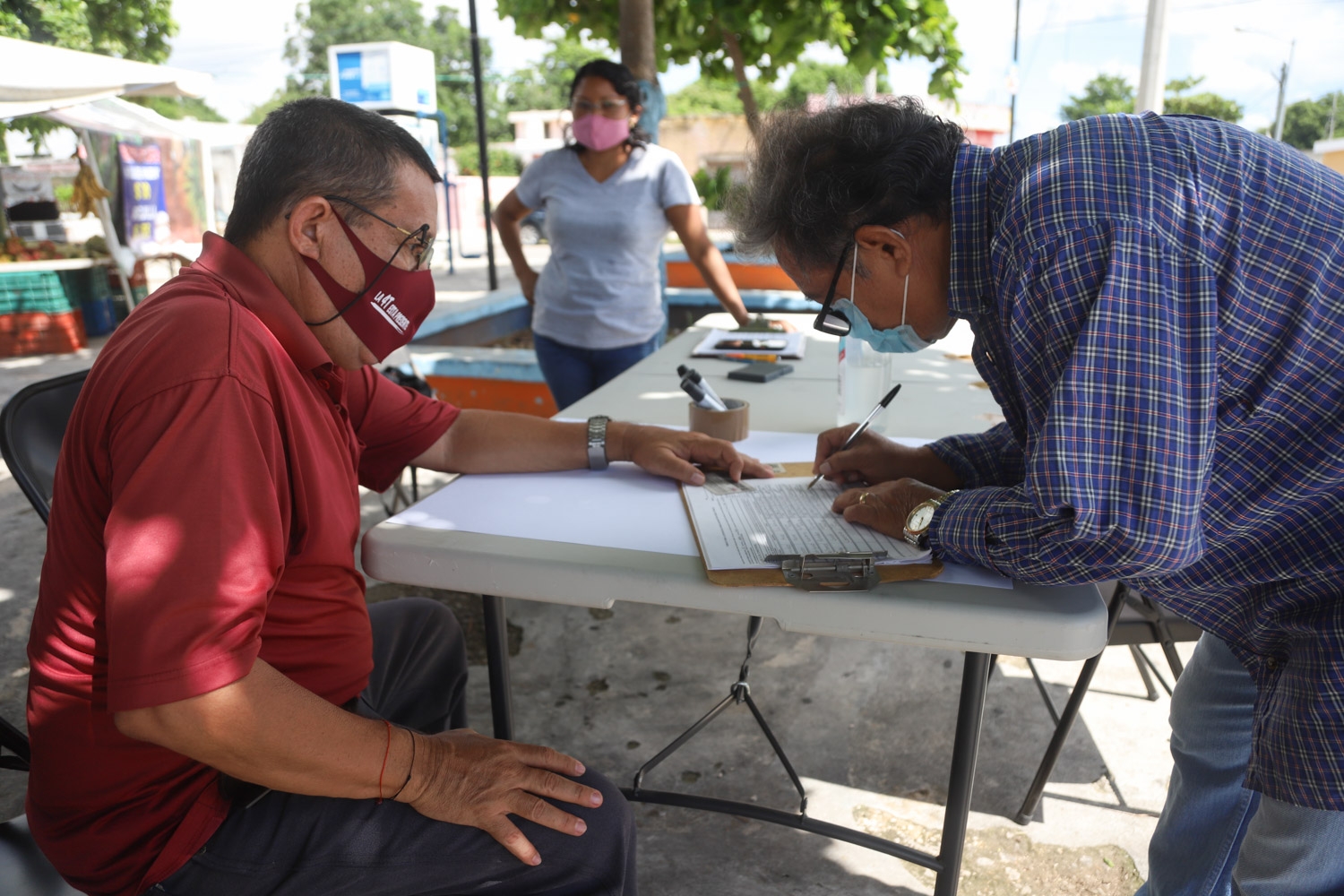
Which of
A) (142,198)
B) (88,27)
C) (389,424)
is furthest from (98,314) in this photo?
(389,424)

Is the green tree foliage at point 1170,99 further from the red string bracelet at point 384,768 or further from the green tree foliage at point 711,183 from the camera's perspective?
the red string bracelet at point 384,768

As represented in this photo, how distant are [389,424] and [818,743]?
5.13ft

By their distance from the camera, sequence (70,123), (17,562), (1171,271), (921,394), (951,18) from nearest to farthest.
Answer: (1171,271) → (921,394) → (17,562) → (951,18) → (70,123)

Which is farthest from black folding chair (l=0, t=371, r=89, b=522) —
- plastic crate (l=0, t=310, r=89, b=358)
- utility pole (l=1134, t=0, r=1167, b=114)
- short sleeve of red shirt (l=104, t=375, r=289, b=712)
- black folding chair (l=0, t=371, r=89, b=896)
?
plastic crate (l=0, t=310, r=89, b=358)

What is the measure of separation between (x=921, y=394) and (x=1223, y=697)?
4.05 feet

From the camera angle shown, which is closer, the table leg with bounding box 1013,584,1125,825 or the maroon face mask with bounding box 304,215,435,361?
the maroon face mask with bounding box 304,215,435,361

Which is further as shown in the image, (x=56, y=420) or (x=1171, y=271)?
(x=56, y=420)

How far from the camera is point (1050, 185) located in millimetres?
1053

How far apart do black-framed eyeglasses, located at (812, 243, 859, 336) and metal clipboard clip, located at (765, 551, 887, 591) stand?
379 millimetres

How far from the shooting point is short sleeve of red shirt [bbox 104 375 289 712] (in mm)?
986

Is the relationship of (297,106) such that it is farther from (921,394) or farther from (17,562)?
(17,562)

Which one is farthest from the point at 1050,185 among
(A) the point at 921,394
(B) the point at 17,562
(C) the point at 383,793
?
(B) the point at 17,562

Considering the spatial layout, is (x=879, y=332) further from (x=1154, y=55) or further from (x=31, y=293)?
(x=31, y=293)

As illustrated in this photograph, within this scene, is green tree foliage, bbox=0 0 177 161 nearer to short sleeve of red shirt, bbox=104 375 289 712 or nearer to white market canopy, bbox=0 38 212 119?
white market canopy, bbox=0 38 212 119
